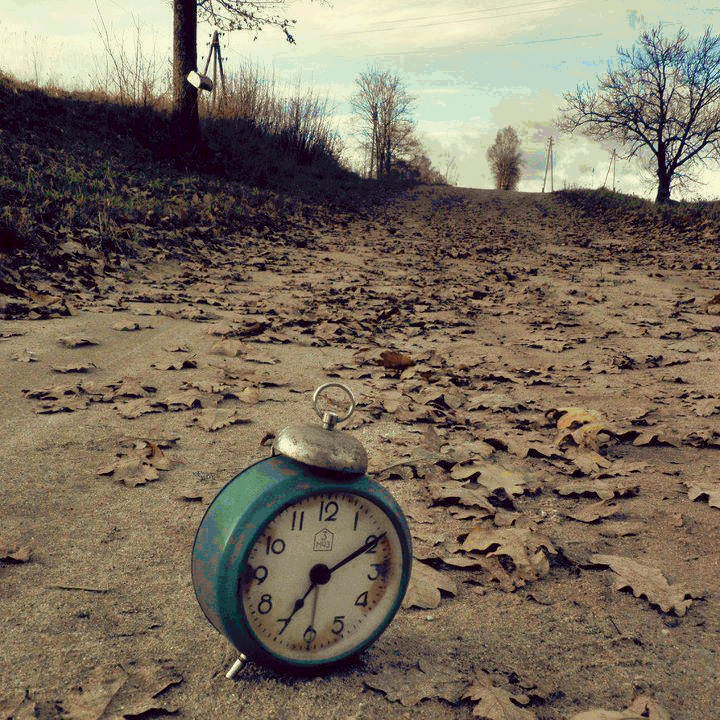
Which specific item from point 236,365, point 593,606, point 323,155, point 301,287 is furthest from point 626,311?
point 323,155

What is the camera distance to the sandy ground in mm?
1792

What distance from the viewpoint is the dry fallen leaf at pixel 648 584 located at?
2168mm

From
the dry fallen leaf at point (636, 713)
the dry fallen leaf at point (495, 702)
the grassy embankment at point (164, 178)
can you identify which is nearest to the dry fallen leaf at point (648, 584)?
the dry fallen leaf at point (636, 713)

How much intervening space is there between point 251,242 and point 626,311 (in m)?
6.02

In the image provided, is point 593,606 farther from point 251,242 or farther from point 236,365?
point 251,242

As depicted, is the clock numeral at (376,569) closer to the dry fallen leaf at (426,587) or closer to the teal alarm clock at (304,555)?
the teal alarm clock at (304,555)

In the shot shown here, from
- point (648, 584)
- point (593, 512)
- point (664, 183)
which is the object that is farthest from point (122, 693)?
point (664, 183)

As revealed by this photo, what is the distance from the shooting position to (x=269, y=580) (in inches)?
65.1

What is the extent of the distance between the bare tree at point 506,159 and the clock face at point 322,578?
252ft

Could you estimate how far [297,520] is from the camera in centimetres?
165

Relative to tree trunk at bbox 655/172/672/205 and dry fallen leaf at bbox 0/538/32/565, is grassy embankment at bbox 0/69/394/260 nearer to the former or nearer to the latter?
dry fallen leaf at bbox 0/538/32/565

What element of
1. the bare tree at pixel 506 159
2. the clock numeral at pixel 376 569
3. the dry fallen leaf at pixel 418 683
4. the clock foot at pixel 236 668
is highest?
the bare tree at pixel 506 159

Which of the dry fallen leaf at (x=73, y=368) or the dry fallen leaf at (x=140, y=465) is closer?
the dry fallen leaf at (x=140, y=465)

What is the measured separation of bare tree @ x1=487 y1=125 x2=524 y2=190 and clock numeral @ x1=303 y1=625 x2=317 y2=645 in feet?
252
